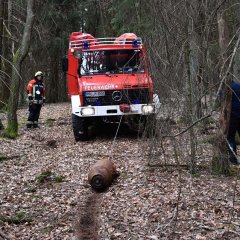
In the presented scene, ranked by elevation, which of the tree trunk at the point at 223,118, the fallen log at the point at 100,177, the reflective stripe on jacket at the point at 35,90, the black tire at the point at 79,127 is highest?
the tree trunk at the point at 223,118

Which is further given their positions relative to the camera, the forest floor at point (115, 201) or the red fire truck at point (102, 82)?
the red fire truck at point (102, 82)

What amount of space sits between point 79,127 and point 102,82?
1435mm

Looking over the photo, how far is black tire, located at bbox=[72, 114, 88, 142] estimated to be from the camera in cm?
1277

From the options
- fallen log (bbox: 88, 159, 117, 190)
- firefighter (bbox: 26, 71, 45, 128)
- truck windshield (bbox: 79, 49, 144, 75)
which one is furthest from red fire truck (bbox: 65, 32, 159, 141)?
fallen log (bbox: 88, 159, 117, 190)

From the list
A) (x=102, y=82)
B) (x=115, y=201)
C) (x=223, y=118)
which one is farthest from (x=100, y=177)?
(x=102, y=82)

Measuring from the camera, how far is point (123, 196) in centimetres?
754

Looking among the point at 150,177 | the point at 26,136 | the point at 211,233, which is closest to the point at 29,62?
the point at 26,136

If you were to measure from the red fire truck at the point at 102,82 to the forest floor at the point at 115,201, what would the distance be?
5.35 ft

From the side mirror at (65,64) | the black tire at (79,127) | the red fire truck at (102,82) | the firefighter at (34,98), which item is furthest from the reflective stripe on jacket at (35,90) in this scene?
the black tire at (79,127)

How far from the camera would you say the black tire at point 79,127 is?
41.9ft

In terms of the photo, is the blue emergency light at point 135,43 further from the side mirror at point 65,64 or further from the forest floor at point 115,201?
the forest floor at point 115,201

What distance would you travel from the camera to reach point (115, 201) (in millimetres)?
7297

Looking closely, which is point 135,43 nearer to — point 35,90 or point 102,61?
point 102,61

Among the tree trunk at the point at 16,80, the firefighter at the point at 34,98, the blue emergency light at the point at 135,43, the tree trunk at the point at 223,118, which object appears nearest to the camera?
the tree trunk at the point at 223,118
